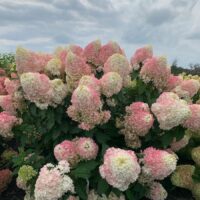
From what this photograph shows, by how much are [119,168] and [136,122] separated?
929mm

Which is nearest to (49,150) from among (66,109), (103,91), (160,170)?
(66,109)

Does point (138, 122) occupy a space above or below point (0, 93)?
above

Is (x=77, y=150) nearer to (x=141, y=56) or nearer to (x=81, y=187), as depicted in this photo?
(x=81, y=187)

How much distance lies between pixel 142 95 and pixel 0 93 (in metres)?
2.31

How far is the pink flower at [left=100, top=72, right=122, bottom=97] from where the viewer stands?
201 inches

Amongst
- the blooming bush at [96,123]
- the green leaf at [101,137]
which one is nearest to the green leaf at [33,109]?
the blooming bush at [96,123]

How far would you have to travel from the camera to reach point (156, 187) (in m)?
5.58

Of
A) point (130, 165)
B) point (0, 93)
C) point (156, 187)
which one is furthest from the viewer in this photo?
point (0, 93)

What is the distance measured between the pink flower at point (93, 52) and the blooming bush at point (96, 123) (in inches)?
0.5

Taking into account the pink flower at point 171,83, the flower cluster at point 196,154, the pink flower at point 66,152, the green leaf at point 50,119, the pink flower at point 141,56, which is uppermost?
the pink flower at point 141,56

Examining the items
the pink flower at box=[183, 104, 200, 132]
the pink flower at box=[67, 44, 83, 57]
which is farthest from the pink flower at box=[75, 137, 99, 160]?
the pink flower at box=[67, 44, 83, 57]

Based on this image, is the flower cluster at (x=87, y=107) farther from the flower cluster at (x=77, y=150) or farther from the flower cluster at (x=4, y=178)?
the flower cluster at (x=4, y=178)

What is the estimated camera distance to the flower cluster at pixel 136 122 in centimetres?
516

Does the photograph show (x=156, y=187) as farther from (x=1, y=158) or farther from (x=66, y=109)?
(x=1, y=158)
